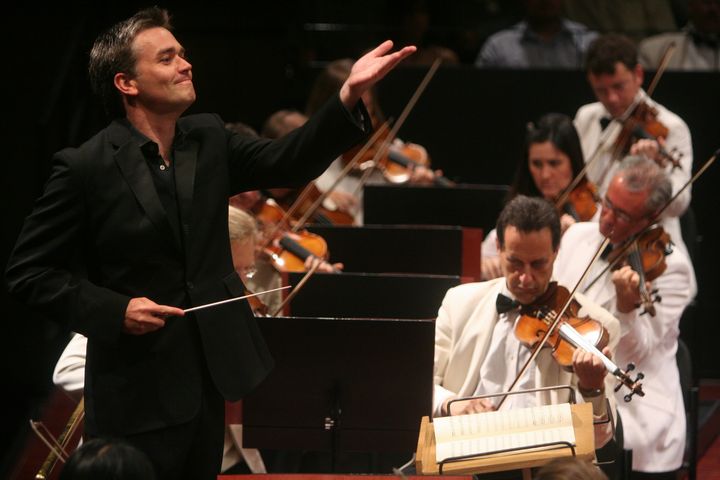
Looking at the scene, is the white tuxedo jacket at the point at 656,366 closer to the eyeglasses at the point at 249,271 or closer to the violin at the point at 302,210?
the eyeglasses at the point at 249,271

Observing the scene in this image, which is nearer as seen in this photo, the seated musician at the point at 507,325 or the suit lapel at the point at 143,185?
the suit lapel at the point at 143,185

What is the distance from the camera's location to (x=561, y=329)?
9.32 ft

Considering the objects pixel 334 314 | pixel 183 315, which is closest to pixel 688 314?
pixel 334 314

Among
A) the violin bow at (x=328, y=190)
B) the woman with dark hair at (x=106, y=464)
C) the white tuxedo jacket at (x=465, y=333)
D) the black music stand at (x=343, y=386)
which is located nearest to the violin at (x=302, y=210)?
the violin bow at (x=328, y=190)

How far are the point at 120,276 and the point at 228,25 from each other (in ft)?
13.6

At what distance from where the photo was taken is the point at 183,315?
2057mm

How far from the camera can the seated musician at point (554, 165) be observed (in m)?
4.31

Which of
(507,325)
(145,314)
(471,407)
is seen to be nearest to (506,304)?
(507,325)

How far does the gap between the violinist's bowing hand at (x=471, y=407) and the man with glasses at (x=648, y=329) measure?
0.73 m

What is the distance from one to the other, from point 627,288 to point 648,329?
0.90 feet

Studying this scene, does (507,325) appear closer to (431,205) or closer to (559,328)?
(559,328)

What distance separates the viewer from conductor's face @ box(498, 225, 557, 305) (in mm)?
3029

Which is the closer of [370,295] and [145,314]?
[145,314]

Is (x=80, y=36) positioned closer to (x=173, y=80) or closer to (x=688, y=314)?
(x=688, y=314)
